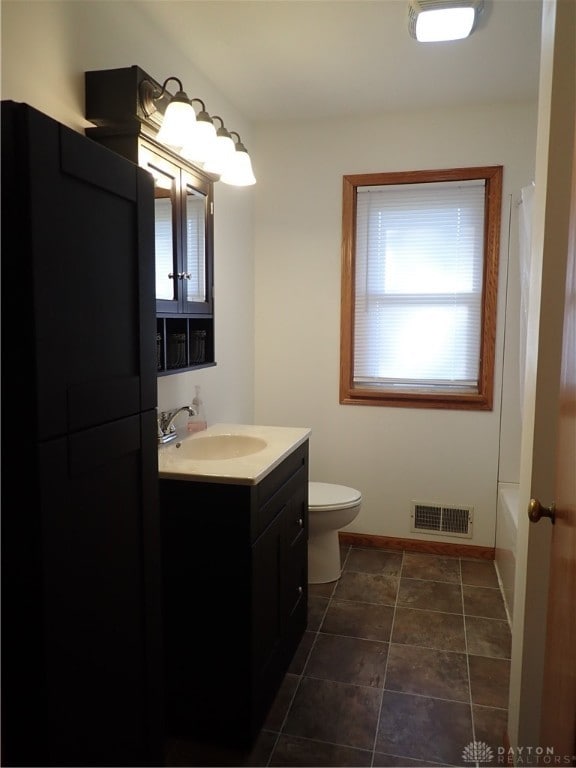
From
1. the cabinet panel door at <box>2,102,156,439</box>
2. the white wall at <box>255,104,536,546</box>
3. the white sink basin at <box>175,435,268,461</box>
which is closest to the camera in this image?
the cabinet panel door at <box>2,102,156,439</box>

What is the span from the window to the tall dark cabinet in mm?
2166

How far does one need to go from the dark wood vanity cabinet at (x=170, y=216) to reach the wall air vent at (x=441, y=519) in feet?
5.54

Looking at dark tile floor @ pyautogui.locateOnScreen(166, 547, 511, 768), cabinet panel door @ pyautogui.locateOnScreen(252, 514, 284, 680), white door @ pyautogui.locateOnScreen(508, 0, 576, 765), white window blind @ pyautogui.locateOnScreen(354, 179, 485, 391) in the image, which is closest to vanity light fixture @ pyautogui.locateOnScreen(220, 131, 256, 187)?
white window blind @ pyautogui.locateOnScreen(354, 179, 485, 391)

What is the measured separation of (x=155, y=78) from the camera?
7.04ft

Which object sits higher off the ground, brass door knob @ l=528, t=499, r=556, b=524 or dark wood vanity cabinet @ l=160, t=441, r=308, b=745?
brass door knob @ l=528, t=499, r=556, b=524

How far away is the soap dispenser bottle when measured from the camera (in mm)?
2406

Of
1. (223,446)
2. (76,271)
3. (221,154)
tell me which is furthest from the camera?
(223,446)

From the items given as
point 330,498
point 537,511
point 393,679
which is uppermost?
point 537,511

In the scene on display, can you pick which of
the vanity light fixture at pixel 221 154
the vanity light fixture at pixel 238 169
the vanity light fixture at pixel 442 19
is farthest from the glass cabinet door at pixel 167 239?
the vanity light fixture at pixel 442 19

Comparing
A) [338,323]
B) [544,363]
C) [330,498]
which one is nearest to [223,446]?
[330,498]

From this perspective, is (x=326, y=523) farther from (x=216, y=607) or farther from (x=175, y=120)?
(x=175, y=120)

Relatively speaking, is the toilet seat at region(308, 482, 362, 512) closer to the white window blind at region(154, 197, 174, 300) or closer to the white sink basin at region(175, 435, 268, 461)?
the white sink basin at region(175, 435, 268, 461)

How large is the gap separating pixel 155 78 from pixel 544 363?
182cm

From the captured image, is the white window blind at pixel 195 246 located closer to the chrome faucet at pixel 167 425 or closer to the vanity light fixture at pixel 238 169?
the vanity light fixture at pixel 238 169
